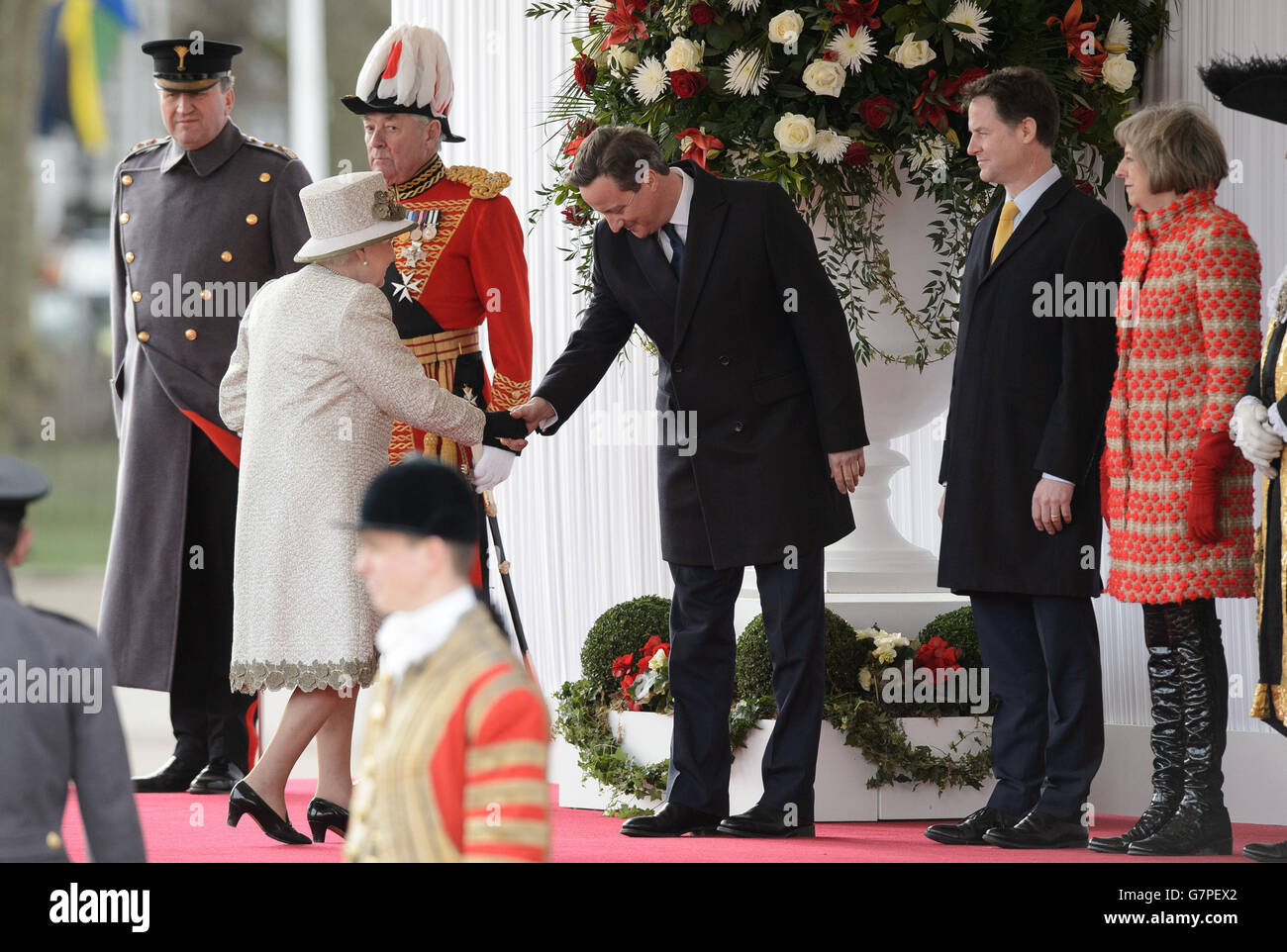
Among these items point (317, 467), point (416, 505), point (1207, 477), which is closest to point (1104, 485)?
point (1207, 477)

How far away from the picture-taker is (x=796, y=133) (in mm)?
3555

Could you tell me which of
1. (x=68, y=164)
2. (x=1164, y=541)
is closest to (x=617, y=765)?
(x=1164, y=541)

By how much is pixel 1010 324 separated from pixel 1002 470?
0.29 meters

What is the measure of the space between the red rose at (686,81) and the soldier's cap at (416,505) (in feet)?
7.51

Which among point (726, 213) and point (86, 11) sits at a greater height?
point (86, 11)

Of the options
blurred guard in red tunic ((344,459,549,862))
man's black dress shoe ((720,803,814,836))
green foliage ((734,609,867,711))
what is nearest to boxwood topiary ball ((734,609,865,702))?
green foliage ((734,609,867,711))

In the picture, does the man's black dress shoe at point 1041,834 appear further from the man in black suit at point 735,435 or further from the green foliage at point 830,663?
the green foliage at point 830,663

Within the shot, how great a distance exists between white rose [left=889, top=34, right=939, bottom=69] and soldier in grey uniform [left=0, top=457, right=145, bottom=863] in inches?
93.1

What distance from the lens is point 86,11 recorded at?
8336mm

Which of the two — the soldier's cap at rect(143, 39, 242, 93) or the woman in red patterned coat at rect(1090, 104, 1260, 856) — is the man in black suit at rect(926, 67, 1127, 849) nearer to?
the woman in red patterned coat at rect(1090, 104, 1260, 856)

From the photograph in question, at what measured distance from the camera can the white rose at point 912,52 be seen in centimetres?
357

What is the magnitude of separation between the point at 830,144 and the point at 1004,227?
1.59 ft

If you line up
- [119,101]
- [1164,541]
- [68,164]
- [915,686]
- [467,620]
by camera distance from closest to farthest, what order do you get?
[467,620] → [1164,541] → [915,686] → [119,101] → [68,164]
